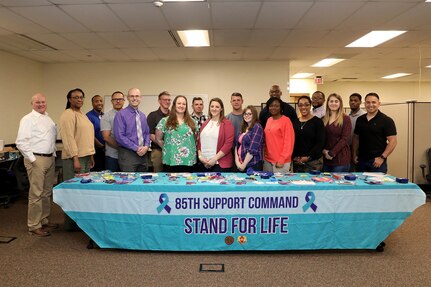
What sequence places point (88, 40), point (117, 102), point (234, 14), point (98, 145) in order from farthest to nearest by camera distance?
point (88, 40) < point (234, 14) < point (98, 145) < point (117, 102)

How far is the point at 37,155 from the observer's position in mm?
3240

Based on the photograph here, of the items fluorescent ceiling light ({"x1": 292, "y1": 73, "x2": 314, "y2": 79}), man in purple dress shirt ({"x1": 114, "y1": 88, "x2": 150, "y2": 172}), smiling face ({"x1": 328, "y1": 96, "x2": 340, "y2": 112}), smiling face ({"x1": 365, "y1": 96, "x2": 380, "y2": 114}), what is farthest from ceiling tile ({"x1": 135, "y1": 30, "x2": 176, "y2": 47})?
fluorescent ceiling light ({"x1": 292, "y1": 73, "x2": 314, "y2": 79})

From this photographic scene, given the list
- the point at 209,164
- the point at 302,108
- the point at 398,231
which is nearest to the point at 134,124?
the point at 209,164

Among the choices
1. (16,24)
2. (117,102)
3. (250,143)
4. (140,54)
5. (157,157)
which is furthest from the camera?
(140,54)

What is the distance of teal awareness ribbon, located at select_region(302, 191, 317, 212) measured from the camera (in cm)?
260

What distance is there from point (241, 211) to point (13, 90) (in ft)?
20.2

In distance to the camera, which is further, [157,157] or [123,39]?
[123,39]

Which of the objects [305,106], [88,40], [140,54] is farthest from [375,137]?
[140,54]

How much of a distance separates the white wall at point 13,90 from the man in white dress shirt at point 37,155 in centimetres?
369

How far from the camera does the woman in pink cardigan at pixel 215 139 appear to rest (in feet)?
10.7

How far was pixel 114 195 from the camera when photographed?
2646 mm

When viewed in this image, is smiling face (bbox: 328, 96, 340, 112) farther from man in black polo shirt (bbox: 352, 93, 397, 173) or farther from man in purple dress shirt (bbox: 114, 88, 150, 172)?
man in purple dress shirt (bbox: 114, 88, 150, 172)

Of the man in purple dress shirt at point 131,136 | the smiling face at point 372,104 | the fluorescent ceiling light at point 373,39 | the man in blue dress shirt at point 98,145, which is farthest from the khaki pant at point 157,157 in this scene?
the fluorescent ceiling light at point 373,39

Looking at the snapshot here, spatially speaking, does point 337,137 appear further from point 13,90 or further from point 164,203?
point 13,90
